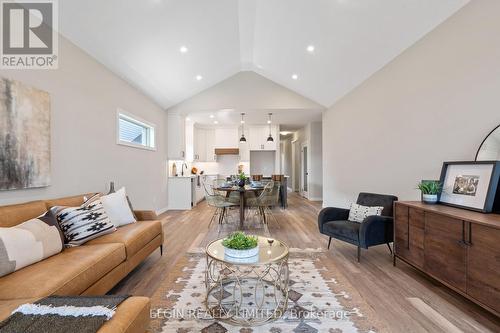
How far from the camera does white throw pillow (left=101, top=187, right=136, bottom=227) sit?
9.25 feet

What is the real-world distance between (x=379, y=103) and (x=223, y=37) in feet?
9.78

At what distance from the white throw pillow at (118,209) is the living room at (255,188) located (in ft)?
0.06

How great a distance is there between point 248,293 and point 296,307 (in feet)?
1.51

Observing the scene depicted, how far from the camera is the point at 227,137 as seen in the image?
29.2 ft

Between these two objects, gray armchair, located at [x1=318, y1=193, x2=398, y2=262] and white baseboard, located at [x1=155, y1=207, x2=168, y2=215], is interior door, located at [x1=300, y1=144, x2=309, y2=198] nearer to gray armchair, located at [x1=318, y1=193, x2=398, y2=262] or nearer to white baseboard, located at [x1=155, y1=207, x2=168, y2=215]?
white baseboard, located at [x1=155, y1=207, x2=168, y2=215]

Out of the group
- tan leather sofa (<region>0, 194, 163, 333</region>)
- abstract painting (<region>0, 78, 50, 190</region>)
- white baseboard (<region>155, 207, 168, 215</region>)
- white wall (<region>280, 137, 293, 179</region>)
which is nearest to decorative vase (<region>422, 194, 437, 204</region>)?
tan leather sofa (<region>0, 194, 163, 333</region>)

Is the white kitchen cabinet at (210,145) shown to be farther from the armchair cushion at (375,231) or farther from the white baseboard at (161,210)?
the armchair cushion at (375,231)

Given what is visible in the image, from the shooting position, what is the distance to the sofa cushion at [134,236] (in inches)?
92.4

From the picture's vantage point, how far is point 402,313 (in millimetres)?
1954

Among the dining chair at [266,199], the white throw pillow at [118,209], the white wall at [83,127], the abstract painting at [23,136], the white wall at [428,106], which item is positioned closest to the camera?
the abstract painting at [23,136]

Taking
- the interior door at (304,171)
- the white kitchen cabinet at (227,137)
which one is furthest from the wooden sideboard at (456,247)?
the white kitchen cabinet at (227,137)

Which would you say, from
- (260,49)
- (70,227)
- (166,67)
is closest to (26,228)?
(70,227)

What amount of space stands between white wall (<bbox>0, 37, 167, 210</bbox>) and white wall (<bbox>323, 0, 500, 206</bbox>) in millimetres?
4374

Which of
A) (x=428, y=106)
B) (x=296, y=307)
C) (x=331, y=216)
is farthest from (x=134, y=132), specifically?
(x=428, y=106)
